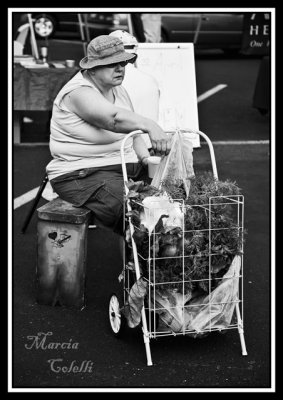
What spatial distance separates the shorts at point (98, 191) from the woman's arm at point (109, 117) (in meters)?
0.33

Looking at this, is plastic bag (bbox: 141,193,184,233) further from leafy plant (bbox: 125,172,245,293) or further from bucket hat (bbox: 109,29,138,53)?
bucket hat (bbox: 109,29,138,53)

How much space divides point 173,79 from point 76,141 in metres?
2.57

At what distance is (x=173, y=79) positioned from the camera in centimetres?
738

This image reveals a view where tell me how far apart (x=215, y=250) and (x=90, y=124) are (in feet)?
3.75

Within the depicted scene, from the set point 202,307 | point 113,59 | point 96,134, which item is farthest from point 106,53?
point 202,307

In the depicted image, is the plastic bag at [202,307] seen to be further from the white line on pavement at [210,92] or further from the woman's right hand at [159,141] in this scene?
the white line on pavement at [210,92]

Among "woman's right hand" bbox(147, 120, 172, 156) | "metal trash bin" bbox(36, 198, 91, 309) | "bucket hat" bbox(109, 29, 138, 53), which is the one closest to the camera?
"woman's right hand" bbox(147, 120, 172, 156)

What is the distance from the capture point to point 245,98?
40.4ft

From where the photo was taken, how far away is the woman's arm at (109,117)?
4.52m

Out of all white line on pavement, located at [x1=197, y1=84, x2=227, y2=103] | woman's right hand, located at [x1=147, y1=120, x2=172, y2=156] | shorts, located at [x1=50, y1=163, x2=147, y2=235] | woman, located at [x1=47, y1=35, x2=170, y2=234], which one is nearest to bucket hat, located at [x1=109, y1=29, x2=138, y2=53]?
woman, located at [x1=47, y1=35, x2=170, y2=234]

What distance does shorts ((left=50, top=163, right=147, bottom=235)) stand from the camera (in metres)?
4.87

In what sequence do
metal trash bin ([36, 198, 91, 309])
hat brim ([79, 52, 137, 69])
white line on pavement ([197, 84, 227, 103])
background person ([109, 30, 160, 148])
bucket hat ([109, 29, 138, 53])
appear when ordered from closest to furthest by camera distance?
hat brim ([79, 52, 137, 69]) < metal trash bin ([36, 198, 91, 309]) < background person ([109, 30, 160, 148]) < bucket hat ([109, 29, 138, 53]) < white line on pavement ([197, 84, 227, 103])

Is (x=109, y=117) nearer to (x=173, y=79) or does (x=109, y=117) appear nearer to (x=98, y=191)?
(x=98, y=191)

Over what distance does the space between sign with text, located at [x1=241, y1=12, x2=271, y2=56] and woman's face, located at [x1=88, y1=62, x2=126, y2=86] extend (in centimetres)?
415
